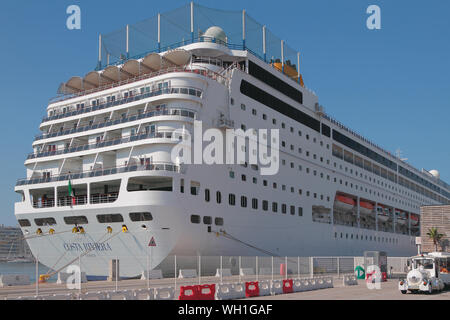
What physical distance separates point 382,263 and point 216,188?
1163cm

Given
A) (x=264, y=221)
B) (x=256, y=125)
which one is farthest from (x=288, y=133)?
(x=264, y=221)

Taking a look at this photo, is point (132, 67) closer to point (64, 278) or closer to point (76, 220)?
point (76, 220)

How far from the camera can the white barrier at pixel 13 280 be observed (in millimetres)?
22672

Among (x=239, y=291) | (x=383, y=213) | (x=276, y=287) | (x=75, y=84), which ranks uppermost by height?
(x=75, y=84)

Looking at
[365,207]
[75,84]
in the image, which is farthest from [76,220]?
[365,207]

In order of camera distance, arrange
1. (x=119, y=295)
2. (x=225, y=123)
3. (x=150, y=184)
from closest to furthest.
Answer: (x=119, y=295) < (x=150, y=184) < (x=225, y=123)

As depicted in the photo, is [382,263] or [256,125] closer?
[382,263]

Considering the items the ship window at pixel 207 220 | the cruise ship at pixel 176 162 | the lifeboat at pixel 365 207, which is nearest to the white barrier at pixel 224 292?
the cruise ship at pixel 176 162

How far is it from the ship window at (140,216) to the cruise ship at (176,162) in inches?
2.4

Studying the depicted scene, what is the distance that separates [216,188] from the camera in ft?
102

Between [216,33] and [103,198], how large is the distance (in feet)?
53.3

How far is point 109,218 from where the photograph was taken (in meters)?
28.9

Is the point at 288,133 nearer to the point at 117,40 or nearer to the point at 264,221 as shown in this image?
the point at 264,221

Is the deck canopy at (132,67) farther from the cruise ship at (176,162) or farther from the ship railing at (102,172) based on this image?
the ship railing at (102,172)
